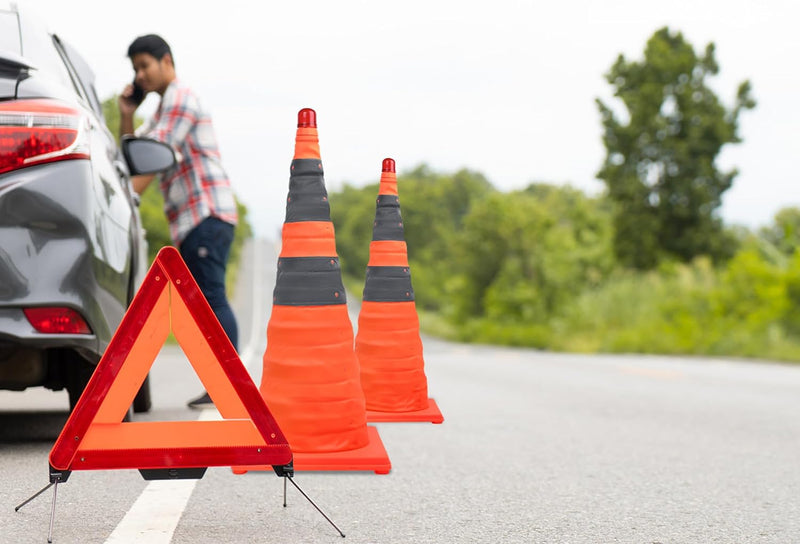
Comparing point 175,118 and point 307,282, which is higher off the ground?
point 175,118

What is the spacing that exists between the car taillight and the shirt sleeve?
6.61 ft

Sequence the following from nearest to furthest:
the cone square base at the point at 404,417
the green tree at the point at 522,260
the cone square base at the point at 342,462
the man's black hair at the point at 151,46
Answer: the cone square base at the point at 342,462, the cone square base at the point at 404,417, the man's black hair at the point at 151,46, the green tree at the point at 522,260

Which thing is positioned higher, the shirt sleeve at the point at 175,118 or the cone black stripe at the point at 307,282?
the shirt sleeve at the point at 175,118

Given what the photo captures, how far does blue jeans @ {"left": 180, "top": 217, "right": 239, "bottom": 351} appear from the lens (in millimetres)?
6461

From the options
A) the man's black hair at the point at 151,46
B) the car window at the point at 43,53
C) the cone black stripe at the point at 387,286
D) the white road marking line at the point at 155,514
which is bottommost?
the white road marking line at the point at 155,514

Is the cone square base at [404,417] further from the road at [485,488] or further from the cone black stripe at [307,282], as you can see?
the cone black stripe at [307,282]

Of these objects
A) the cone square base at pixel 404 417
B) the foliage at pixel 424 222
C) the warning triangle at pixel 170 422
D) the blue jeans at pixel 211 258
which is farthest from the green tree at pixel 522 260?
the warning triangle at pixel 170 422

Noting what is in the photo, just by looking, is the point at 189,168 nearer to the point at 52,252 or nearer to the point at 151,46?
the point at 151,46

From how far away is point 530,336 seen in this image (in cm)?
5244

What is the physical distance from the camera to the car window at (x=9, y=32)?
4788mm

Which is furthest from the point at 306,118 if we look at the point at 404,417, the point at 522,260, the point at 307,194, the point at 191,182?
the point at 522,260

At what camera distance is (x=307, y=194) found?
406 cm

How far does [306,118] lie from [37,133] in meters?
1.16

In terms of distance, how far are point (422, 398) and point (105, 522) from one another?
1965mm
